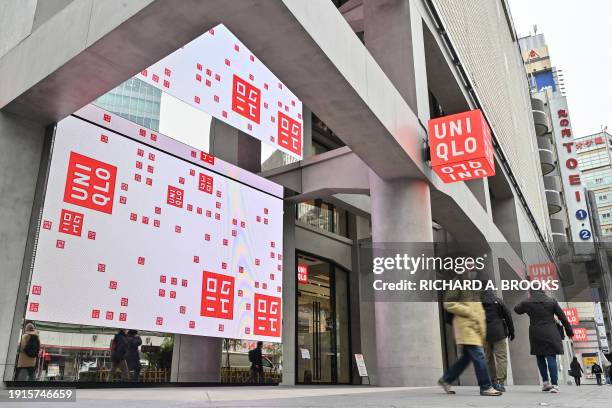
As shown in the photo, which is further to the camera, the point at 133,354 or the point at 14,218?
the point at 133,354

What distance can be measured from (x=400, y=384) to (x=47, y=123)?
321 inches

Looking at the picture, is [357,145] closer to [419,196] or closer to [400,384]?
[419,196]

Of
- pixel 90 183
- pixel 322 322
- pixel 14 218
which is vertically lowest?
pixel 322 322

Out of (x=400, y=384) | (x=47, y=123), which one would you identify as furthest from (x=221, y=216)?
(x=400, y=384)

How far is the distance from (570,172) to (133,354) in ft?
134

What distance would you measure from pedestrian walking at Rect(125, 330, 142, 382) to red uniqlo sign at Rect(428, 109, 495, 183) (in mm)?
7151

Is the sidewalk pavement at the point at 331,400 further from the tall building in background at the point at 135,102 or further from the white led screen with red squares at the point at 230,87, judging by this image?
the white led screen with red squares at the point at 230,87

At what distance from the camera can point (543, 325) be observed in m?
7.73

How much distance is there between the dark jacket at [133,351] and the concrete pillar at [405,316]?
16.2 feet

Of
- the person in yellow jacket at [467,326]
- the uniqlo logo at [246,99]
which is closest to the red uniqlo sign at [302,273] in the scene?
the uniqlo logo at [246,99]

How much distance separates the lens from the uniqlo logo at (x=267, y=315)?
39.2 feet

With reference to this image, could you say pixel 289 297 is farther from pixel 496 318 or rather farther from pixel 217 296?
pixel 496 318

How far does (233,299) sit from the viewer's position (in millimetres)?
11359

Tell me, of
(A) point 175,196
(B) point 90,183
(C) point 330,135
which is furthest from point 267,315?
(C) point 330,135
